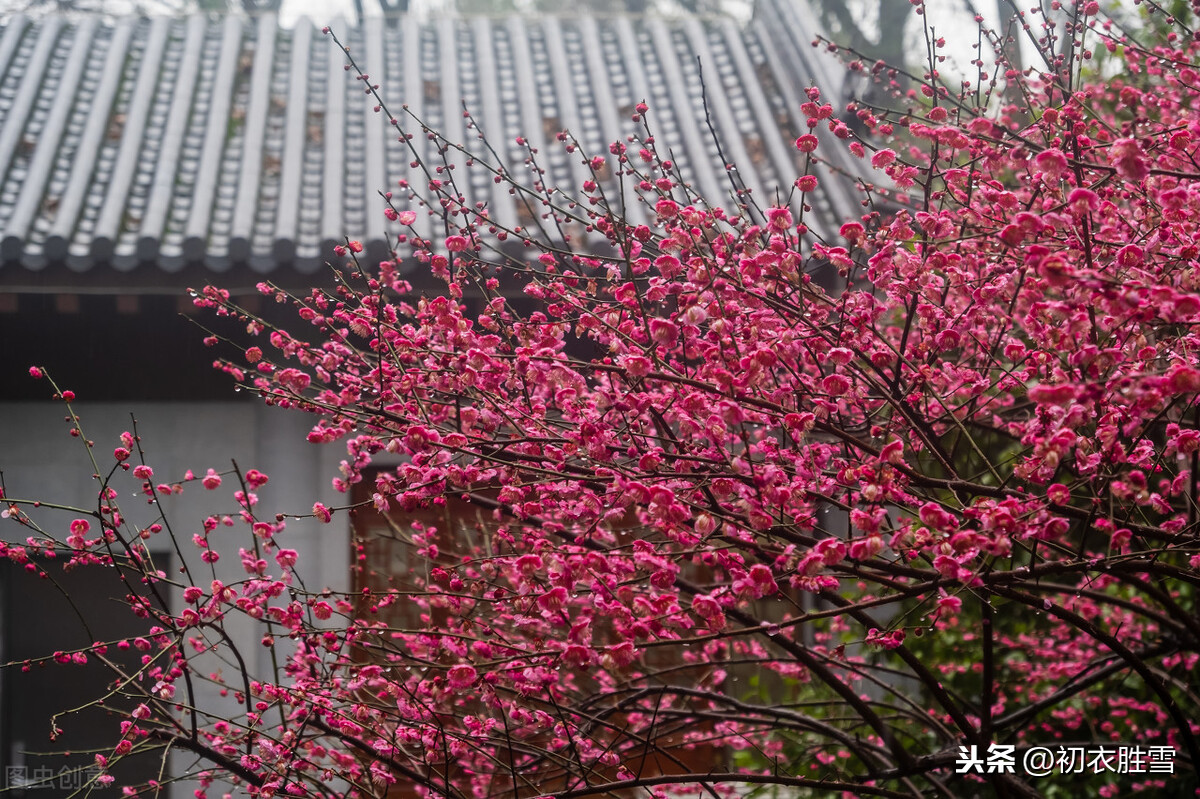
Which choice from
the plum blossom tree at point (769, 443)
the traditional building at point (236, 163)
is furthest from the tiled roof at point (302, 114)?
the plum blossom tree at point (769, 443)

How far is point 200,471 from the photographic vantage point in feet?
16.8

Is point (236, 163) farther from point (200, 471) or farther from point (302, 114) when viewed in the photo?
point (200, 471)

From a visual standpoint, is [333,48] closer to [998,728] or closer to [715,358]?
[715,358]

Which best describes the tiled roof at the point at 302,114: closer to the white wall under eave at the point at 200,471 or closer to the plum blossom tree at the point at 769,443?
the white wall under eave at the point at 200,471

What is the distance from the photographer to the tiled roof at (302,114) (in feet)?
15.9

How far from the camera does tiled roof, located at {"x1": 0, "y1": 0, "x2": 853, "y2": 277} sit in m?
4.86

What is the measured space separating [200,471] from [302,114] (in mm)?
2515

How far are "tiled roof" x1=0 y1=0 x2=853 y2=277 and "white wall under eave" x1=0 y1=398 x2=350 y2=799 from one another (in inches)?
34.2

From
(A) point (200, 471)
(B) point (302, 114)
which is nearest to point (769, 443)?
(A) point (200, 471)

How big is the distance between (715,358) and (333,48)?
18.7 feet

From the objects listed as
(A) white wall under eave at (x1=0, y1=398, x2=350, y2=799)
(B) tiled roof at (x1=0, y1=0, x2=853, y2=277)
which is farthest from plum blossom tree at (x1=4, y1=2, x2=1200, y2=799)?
(B) tiled roof at (x1=0, y1=0, x2=853, y2=277)

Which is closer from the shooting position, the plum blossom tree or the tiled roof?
the plum blossom tree

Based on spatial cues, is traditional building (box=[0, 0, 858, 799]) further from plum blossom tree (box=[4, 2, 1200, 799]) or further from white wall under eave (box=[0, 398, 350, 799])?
plum blossom tree (box=[4, 2, 1200, 799])

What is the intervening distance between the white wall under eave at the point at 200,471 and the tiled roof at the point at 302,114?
0.87 meters
